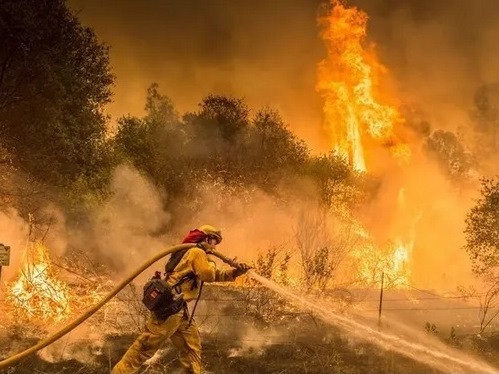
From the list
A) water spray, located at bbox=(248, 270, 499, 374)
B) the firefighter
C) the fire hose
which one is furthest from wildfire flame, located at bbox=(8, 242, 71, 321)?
the firefighter

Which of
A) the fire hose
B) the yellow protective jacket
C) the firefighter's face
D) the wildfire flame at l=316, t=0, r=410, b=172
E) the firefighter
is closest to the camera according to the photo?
the fire hose

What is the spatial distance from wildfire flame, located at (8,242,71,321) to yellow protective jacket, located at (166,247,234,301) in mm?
5089

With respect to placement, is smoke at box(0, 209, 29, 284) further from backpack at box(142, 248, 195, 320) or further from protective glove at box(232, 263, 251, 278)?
protective glove at box(232, 263, 251, 278)

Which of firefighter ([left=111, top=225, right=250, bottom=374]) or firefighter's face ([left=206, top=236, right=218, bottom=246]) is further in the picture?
firefighter's face ([left=206, top=236, right=218, bottom=246])

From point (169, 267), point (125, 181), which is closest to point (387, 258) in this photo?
point (125, 181)

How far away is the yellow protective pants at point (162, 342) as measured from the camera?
21.6ft

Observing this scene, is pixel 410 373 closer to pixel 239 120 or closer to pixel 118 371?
pixel 118 371

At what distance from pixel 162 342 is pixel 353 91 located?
33.6 metres

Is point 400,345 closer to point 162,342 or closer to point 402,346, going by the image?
point 402,346

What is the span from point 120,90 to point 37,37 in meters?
20.2

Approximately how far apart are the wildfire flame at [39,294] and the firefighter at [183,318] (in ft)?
16.0

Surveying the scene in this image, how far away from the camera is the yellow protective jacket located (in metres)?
6.76

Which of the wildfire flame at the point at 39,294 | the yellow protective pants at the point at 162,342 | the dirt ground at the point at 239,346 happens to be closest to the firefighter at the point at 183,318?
the yellow protective pants at the point at 162,342

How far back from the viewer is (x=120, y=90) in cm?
3575
